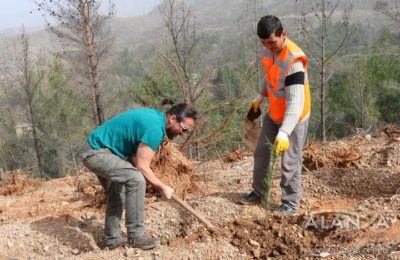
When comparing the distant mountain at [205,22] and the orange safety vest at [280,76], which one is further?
the distant mountain at [205,22]

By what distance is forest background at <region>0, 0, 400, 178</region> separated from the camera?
9.74m

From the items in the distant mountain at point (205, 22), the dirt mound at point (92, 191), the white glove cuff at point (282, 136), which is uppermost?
the distant mountain at point (205, 22)

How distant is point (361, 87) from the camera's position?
79.2 feet

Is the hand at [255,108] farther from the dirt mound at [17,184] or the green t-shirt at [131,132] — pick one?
the dirt mound at [17,184]

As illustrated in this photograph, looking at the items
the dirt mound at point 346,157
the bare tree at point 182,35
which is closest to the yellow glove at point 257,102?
the dirt mound at point 346,157

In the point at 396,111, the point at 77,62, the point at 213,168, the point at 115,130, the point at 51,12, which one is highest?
the point at 51,12

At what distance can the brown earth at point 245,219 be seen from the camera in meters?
3.10

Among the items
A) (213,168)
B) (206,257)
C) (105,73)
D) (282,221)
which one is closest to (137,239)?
(206,257)

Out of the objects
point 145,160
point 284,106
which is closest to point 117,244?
point 145,160

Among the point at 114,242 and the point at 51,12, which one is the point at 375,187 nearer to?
the point at 114,242

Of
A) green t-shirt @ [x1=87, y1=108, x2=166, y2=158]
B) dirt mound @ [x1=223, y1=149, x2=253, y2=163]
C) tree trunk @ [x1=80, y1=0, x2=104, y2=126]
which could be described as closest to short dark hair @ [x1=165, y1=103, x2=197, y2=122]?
green t-shirt @ [x1=87, y1=108, x2=166, y2=158]

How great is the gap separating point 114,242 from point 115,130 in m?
0.97

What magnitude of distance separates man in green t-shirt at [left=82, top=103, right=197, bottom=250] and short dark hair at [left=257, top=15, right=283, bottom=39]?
0.79 metres

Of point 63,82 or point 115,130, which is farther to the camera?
point 63,82
